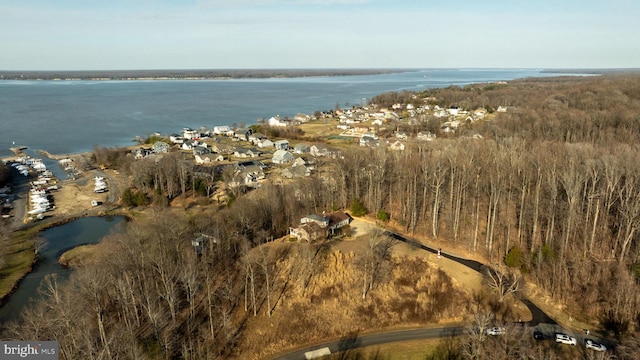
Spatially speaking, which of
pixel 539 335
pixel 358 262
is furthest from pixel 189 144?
pixel 539 335

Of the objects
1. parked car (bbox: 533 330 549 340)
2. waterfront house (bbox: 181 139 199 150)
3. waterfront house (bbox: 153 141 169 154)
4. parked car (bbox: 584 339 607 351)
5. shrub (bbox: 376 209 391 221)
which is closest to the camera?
parked car (bbox: 584 339 607 351)

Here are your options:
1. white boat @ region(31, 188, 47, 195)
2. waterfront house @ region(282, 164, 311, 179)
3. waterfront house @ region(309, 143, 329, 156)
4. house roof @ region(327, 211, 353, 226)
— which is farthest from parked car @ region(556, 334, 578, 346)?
white boat @ region(31, 188, 47, 195)

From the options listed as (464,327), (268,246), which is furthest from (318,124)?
(464,327)

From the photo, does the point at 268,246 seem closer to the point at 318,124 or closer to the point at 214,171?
the point at 214,171

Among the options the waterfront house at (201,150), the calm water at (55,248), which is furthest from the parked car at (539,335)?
the waterfront house at (201,150)

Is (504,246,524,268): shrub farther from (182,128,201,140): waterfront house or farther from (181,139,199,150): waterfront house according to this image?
(182,128,201,140): waterfront house

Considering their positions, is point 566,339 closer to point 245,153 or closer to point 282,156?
point 282,156

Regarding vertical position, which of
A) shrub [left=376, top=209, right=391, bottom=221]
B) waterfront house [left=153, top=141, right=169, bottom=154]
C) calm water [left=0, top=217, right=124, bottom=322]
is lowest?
calm water [left=0, top=217, right=124, bottom=322]
